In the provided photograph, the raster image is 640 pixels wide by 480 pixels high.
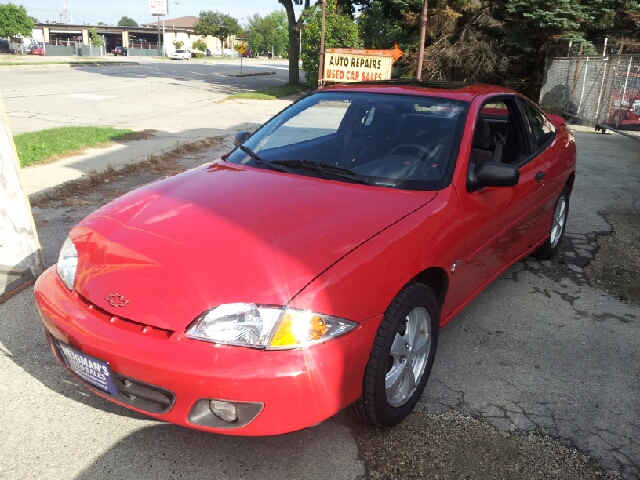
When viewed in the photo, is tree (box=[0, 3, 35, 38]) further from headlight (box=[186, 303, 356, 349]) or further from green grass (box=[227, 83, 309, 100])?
headlight (box=[186, 303, 356, 349])

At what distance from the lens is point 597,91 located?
46.0 feet

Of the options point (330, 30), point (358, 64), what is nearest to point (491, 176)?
point (358, 64)

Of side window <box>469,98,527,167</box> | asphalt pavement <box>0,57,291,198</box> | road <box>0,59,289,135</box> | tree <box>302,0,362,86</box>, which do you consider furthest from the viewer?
tree <box>302,0,362,86</box>

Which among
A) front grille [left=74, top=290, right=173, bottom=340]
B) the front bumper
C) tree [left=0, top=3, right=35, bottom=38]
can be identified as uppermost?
tree [left=0, top=3, right=35, bottom=38]

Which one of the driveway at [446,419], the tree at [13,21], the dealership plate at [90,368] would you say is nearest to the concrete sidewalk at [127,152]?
the driveway at [446,419]

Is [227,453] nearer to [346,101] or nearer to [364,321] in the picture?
[364,321]

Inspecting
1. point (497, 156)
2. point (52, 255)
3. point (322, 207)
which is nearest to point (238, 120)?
point (52, 255)

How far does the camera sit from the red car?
2115 millimetres

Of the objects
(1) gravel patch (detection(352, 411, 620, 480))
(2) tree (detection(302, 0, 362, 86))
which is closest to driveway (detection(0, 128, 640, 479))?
(1) gravel patch (detection(352, 411, 620, 480))

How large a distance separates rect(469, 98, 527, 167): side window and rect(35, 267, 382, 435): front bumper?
207 centimetres

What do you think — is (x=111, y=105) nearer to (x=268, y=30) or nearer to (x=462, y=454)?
(x=462, y=454)

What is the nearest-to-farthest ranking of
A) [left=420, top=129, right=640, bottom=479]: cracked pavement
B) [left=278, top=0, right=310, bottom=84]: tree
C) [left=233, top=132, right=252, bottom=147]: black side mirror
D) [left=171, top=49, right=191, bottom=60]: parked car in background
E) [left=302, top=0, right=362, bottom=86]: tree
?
[left=420, top=129, right=640, bottom=479]: cracked pavement, [left=233, top=132, right=252, bottom=147]: black side mirror, [left=302, top=0, right=362, bottom=86]: tree, [left=278, top=0, right=310, bottom=84]: tree, [left=171, top=49, right=191, bottom=60]: parked car in background

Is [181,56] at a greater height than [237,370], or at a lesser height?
greater

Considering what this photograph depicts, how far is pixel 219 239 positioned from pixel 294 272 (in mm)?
430
